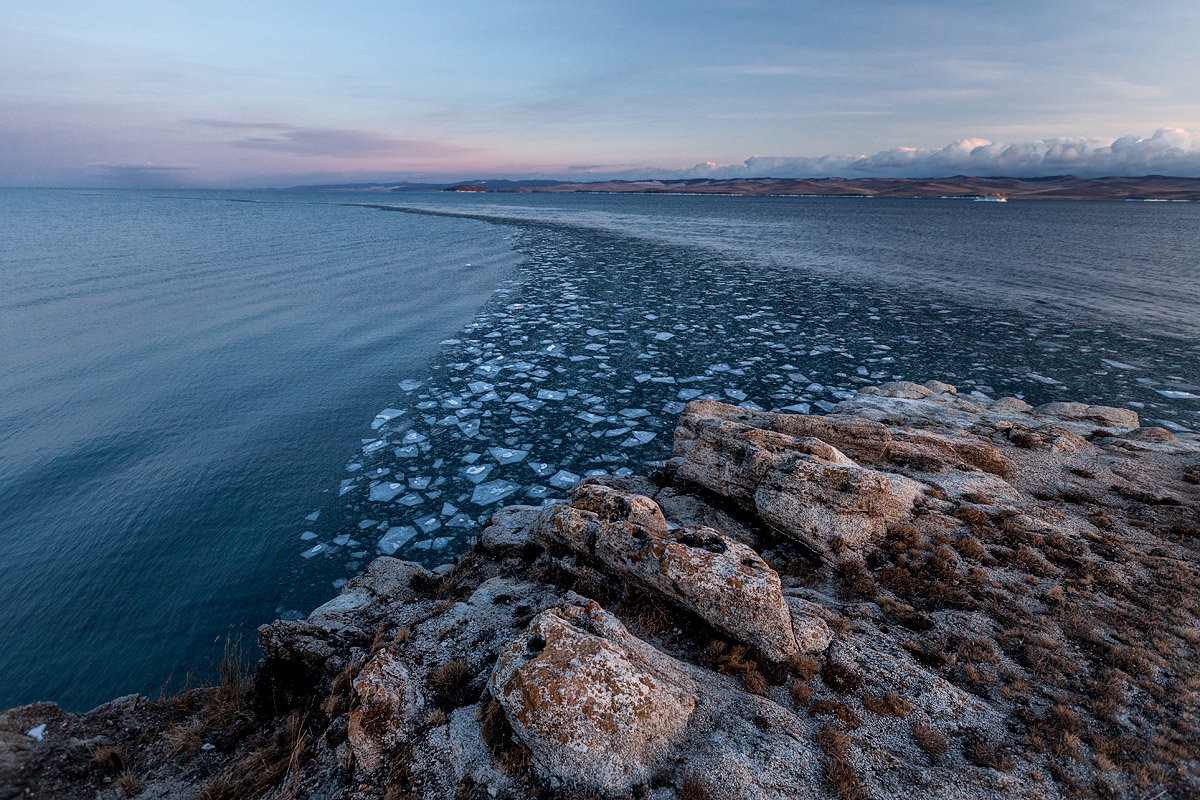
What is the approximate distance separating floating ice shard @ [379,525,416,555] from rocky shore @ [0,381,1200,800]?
1.27m

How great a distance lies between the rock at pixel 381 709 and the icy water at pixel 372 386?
476cm

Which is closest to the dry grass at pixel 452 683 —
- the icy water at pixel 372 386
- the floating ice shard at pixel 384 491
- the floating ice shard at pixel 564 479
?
the icy water at pixel 372 386

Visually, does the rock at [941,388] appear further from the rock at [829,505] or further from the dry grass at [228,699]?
the dry grass at [228,699]

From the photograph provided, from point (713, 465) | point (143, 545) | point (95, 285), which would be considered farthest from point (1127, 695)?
point (95, 285)

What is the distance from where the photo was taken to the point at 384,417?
16.0 meters

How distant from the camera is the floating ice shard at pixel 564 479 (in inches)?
490

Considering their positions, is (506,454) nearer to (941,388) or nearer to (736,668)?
(736,668)

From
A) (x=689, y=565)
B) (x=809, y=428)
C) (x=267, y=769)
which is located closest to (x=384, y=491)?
(x=267, y=769)

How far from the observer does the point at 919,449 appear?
36.9 feet

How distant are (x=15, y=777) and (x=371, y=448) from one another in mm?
9561

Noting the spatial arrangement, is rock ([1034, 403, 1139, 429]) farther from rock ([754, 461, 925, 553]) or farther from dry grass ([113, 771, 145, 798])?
dry grass ([113, 771, 145, 798])

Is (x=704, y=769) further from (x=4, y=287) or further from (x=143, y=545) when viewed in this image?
(x=4, y=287)

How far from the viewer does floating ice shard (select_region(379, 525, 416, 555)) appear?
10.5 meters

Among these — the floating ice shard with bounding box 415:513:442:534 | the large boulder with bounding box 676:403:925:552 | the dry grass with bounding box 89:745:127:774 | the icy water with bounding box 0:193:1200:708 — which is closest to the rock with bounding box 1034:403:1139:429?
the icy water with bounding box 0:193:1200:708
